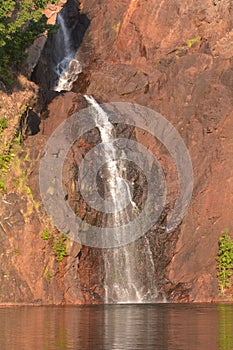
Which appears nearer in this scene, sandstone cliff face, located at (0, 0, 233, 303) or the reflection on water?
the reflection on water

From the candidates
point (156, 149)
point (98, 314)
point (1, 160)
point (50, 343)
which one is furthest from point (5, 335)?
point (156, 149)

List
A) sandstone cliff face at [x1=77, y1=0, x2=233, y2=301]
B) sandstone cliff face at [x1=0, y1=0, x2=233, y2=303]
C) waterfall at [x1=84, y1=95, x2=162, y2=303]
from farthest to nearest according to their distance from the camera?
sandstone cliff face at [x1=77, y1=0, x2=233, y2=301] → waterfall at [x1=84, y1=95, x2=162, y2=303] → sandstone cliff face at [x1=0, y1=0, x2=233, y2=303]

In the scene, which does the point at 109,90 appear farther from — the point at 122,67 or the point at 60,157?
the point at 60,157

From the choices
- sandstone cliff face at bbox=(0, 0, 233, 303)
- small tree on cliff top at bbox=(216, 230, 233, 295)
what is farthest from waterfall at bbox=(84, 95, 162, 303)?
small tree on cliff top at bbox=(216, 230, 233, 295)

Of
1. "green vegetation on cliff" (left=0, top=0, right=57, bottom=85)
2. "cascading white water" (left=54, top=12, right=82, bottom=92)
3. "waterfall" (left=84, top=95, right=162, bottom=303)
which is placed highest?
"cascading white water" (left=54, top=12, right=82, bottom=92)

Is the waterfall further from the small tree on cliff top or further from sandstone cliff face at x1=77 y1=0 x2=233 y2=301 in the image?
the small tree on cliff top

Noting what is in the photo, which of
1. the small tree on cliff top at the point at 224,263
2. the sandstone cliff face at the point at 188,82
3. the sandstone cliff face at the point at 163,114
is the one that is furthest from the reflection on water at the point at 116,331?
the sandstone cliff face at the point at 188,82

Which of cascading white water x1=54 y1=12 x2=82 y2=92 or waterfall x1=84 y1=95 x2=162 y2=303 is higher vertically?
cascading white water x1=54 y1=12 x2=82 y2=92
